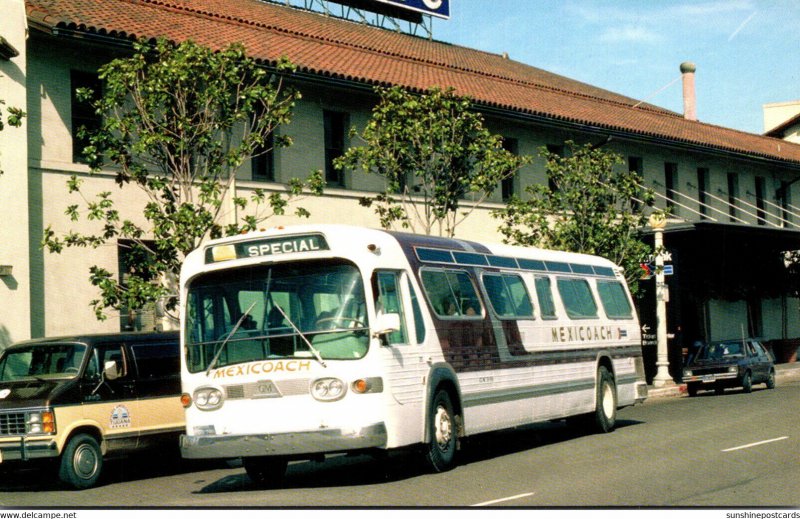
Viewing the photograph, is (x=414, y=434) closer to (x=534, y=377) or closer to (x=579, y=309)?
(x=534, y=377)

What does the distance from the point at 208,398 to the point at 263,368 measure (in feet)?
2.53

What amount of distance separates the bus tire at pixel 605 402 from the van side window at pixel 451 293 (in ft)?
14.1

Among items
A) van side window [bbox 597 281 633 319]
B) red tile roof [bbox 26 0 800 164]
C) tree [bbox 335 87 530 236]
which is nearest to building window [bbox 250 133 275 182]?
red tile roof [bbox 26 0 800 164]

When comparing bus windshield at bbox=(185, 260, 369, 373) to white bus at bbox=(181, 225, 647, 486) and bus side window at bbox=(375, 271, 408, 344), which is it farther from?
bus side window at bbox=(375, 271, 408, 344)

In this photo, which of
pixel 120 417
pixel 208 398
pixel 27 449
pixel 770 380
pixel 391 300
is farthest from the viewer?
pixel 770 380

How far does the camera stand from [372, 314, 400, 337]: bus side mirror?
11727mm

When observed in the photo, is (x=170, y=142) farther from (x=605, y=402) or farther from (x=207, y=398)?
(x=605, y=402)

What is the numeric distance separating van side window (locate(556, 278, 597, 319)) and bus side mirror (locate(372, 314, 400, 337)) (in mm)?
6005

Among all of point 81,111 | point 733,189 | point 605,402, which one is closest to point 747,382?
point 605,402

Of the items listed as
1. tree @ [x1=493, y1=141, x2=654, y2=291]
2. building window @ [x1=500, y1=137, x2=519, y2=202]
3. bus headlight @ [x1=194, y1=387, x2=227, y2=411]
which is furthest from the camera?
building window @ [x1=500, y1=137, x2=519, y2=202]

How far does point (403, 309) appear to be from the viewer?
12.7 metres

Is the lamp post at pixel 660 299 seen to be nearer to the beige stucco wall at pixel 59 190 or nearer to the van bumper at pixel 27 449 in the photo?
the beige stucco wall at pixel 59 190

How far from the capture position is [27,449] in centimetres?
1332
